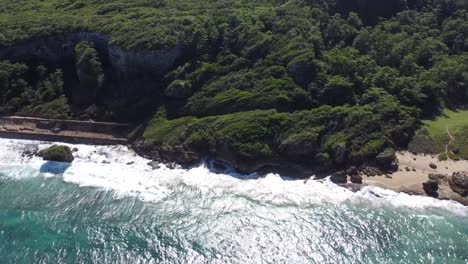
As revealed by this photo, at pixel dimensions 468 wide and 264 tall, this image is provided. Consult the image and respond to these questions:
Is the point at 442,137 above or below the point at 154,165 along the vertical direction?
above

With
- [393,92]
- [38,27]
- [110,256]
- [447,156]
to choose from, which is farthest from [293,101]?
[38,27]

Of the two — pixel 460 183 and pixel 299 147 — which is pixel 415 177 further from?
pixel 299 147

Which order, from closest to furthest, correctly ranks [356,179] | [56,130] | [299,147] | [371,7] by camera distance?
[356,179]
[299,147]
[56,130]
[371,7]

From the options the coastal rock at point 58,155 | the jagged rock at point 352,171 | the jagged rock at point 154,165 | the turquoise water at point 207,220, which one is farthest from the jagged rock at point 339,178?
the coastal rock at point 58,155

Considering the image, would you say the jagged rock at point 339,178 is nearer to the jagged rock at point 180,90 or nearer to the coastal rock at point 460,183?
the coastal rock at point 460,183

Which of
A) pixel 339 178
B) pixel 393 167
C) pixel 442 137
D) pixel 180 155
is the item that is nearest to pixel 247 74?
pixel 180 155

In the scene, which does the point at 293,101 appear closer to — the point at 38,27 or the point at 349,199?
the point at 349,199

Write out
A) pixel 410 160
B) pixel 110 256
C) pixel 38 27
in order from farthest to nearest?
1. pixel 38 27
2. pixel 410 160
3. pixel 110 256
